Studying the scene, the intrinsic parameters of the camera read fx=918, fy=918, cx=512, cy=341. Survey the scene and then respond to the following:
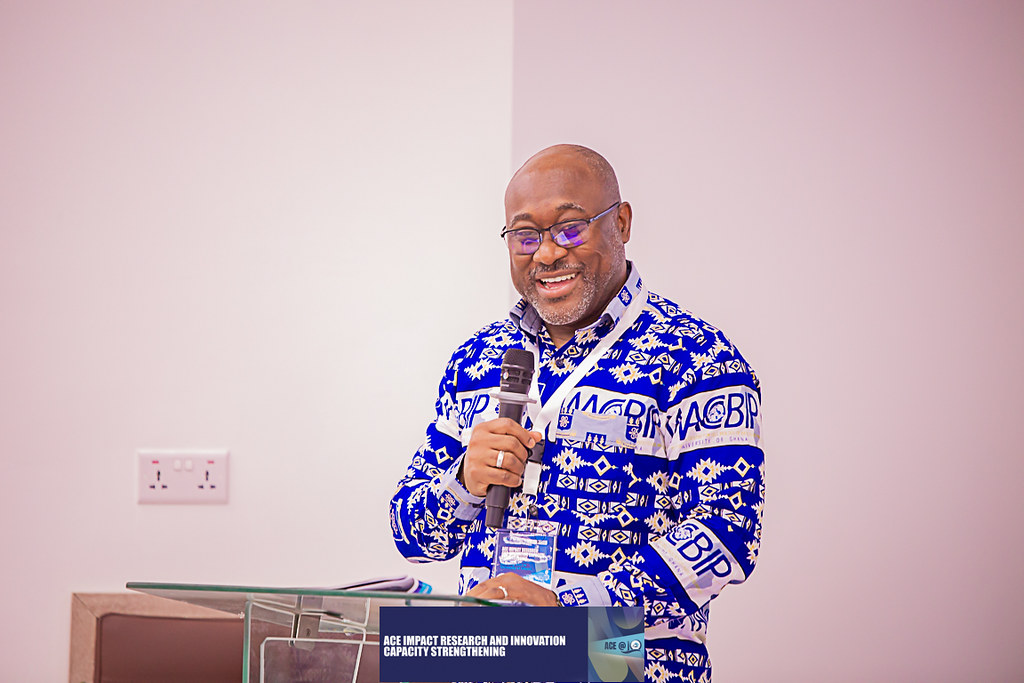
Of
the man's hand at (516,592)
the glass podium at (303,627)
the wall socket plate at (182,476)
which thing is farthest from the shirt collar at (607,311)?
the wall socket plate at (182,476)

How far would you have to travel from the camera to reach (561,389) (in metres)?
1.60

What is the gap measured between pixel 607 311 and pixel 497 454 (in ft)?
1.24

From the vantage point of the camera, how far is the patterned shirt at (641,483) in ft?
4.58

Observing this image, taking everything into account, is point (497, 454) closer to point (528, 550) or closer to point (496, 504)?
point (496, 504)

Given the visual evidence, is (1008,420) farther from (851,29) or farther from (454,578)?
(454,578)

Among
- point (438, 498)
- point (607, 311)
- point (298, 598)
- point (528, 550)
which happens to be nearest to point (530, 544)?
point (528, 550)

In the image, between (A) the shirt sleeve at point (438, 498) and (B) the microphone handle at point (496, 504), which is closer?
(B) the microphone handle at point (496, 504)

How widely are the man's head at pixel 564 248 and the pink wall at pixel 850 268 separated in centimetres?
91

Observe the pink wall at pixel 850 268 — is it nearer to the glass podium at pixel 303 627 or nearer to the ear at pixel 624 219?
the ear at pixel 624 219

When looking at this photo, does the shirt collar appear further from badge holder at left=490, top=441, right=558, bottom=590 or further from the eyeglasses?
badge holder at left=490, top=441, right=558, bottom=590

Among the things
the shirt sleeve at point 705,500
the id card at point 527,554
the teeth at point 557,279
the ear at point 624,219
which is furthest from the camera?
the ear at point 624,219

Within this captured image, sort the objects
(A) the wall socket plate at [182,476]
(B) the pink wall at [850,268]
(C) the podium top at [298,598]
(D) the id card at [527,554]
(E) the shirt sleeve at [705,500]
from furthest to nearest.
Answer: (A) the wall socket plate at [182,476] < (B) the pink wall at [850,268] < (D) the id card at [527,554] < (E) the shirt sleeve at [705,500] < (C) the podium top at [298,598]

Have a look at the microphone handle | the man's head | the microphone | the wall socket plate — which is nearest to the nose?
the man's head

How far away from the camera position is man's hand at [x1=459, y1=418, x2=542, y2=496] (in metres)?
1.39
